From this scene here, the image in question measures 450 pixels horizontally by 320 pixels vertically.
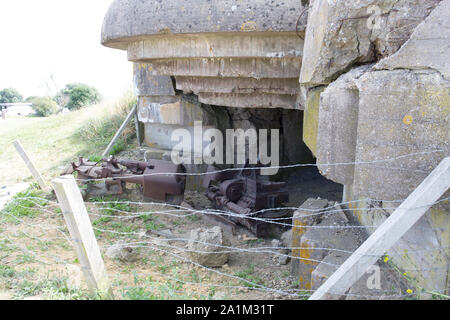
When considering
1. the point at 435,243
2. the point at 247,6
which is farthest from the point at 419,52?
the point at 247,6

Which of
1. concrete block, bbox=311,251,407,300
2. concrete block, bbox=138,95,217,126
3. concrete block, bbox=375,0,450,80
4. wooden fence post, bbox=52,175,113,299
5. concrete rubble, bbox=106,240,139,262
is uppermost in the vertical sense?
concrete block, bbox=375,0,450,80

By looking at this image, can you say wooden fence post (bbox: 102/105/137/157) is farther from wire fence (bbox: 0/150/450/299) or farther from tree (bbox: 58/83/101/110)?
tree (bbox: 58/83/101/110)

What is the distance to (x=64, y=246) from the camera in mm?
2938

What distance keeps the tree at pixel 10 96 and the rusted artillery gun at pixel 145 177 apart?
32240mm

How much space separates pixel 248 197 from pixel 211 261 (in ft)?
3.58

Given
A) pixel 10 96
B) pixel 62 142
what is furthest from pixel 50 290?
pixel 10 96

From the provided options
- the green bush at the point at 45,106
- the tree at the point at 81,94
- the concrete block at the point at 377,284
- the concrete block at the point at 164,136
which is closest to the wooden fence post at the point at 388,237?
the concrete block at the point at 377,284

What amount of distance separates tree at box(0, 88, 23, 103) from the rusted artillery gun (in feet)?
106

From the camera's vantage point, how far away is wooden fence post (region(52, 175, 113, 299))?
1.63 meters

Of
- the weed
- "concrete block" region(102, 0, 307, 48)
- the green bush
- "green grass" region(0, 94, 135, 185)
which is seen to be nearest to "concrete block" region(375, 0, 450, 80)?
"concrete block" region(102, 0, 307, 48)

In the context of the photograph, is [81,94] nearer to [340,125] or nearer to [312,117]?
[312,117]

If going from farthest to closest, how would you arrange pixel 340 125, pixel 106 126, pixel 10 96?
pixel 10 96, pixel 106 126, pixel 340 125

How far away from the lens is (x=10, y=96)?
103 feet
